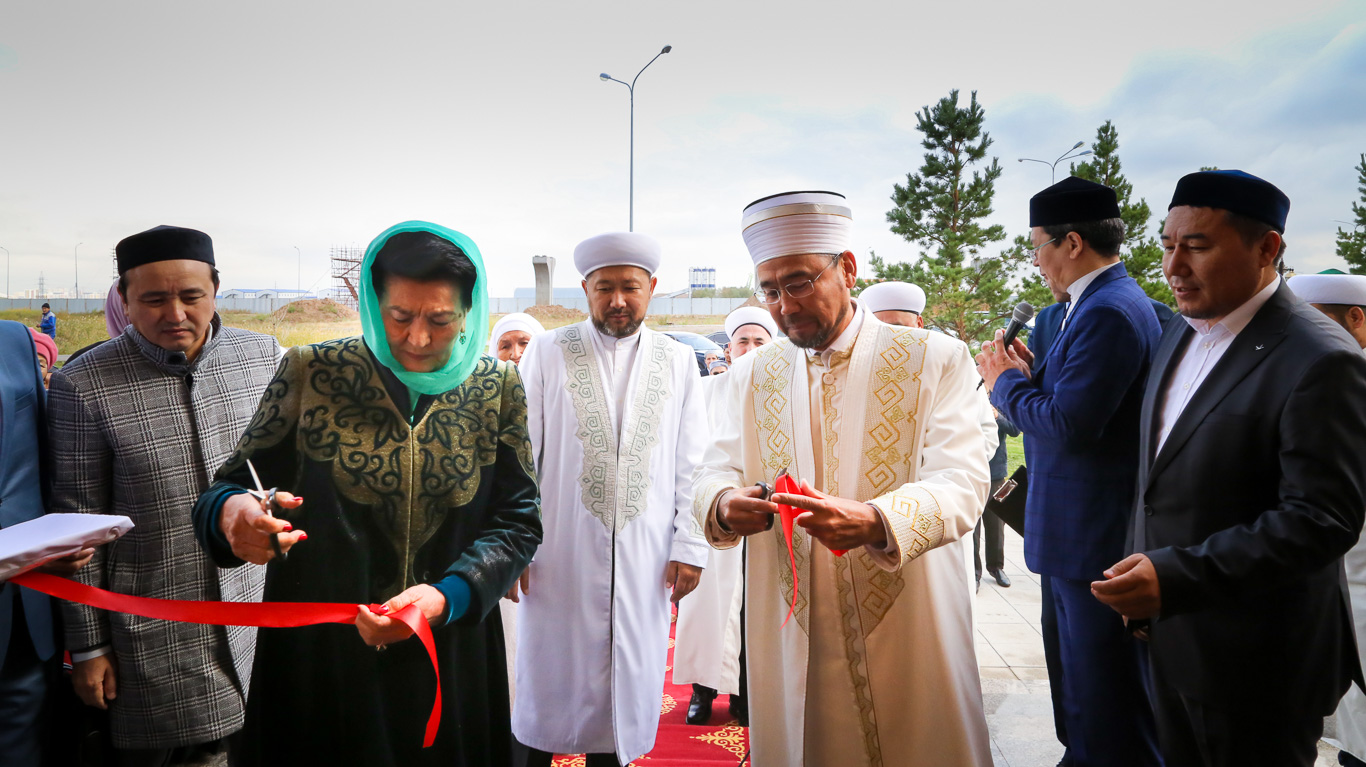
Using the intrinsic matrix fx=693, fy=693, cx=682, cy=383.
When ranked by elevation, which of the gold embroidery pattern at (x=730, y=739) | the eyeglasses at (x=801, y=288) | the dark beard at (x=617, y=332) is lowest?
the gold embroidery pattern at (x=730, y=739)

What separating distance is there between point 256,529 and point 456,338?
540 millimetres

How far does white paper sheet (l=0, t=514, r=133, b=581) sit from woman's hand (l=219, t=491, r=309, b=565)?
528 millimetres

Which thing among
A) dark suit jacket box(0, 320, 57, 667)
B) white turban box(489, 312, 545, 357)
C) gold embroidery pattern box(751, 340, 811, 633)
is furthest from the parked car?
dark suit jacket box(0, 320, 57, 667)

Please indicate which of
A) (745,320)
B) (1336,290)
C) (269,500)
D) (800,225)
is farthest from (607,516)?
(1336,290)

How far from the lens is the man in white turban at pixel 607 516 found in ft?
8.09

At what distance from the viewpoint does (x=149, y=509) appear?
2.07m

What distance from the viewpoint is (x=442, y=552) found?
1.52 m

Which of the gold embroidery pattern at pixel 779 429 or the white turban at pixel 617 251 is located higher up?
the white turban at pixel 617 251

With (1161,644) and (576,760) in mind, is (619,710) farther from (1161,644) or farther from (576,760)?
(1161,644)

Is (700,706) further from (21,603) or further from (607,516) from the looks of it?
(21,603)

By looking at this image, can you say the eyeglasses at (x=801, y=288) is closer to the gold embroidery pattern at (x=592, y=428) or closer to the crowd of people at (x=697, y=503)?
the crowd of people at (x=697, y=503)

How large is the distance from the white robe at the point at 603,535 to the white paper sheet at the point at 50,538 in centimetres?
129

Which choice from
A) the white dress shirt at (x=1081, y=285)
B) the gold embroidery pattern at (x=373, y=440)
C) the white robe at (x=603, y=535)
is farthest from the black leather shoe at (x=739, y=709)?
the gold embroidery pattern at (x=373, y=440)

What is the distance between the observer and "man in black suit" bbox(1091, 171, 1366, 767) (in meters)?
1.59
